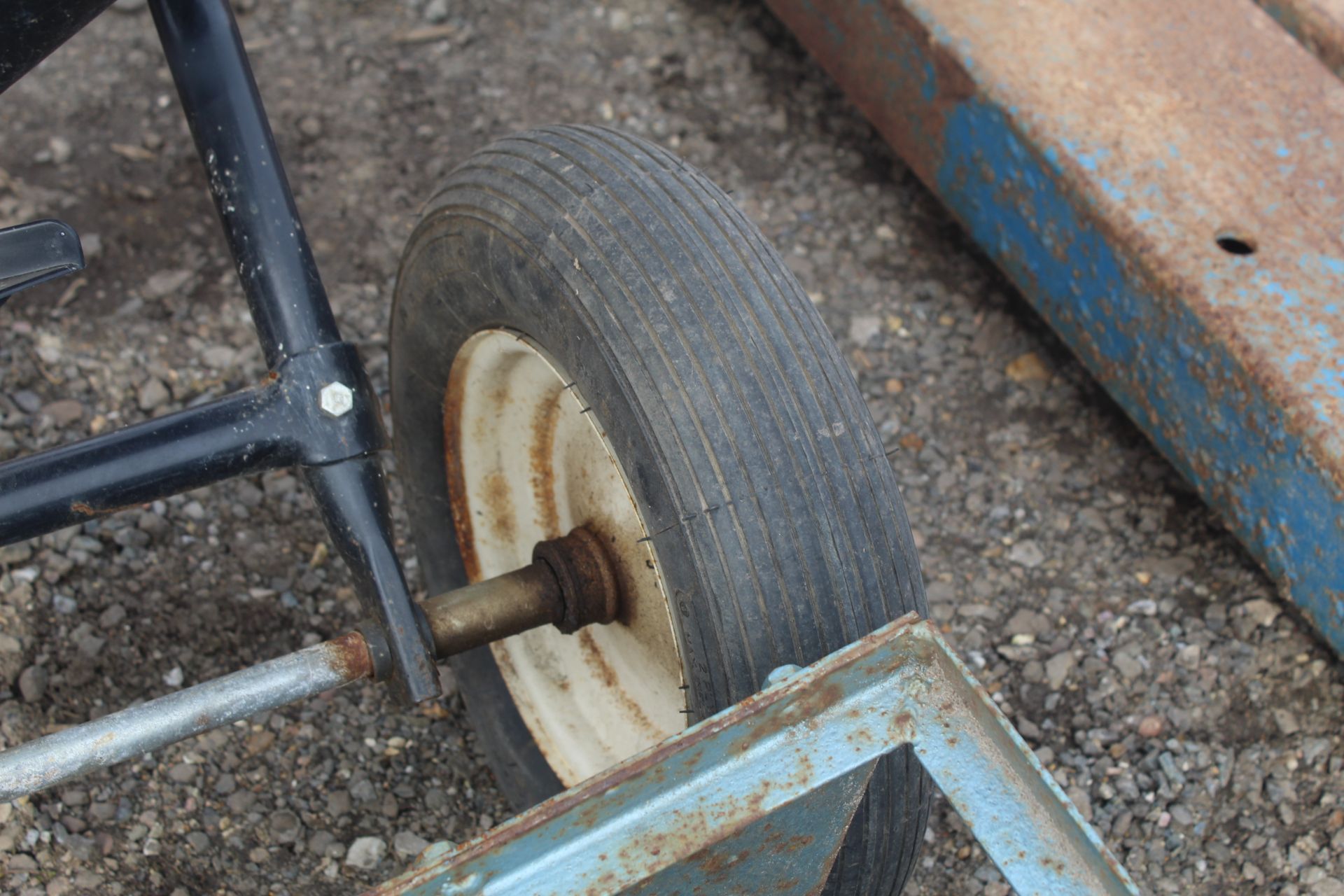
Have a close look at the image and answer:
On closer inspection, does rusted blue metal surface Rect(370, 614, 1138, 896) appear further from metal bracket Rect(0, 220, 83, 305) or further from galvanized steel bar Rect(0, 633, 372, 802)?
metal bracket Rect(0, 220, 83, 305)

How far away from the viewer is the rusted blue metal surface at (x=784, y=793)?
3.24 feet

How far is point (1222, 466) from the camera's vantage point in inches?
79.4

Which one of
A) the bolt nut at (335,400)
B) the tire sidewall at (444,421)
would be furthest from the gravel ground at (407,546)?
the bolt nut at (335,400)

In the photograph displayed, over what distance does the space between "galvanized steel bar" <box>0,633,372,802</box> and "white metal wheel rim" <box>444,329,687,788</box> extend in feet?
1.35

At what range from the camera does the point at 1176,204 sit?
209cm

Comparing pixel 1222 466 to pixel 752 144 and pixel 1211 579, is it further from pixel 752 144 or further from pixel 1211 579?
pixel 752 144

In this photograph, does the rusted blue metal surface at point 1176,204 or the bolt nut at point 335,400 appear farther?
the rusted blue metal surface at point 1176,204

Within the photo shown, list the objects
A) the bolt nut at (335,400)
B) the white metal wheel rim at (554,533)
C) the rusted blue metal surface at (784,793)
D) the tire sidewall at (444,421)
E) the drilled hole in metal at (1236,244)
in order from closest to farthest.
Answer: the rusted blue metal surface at (784,793) → the tire sidewall at (444,421) → the bolt nut at (335,400) → the white metal wheel rim at (554,533) → the drilled hole in metal at (1236,244)

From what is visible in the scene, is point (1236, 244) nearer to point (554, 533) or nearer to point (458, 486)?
point (554, 533)

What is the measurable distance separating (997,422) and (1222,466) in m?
0.48

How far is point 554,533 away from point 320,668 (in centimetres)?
58

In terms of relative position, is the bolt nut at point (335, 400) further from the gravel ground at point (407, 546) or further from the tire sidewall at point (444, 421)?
the gravel ground at point (407, 546)

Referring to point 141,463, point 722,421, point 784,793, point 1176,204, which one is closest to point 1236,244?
point 1176,204

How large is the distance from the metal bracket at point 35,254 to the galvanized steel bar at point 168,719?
1.45ft
